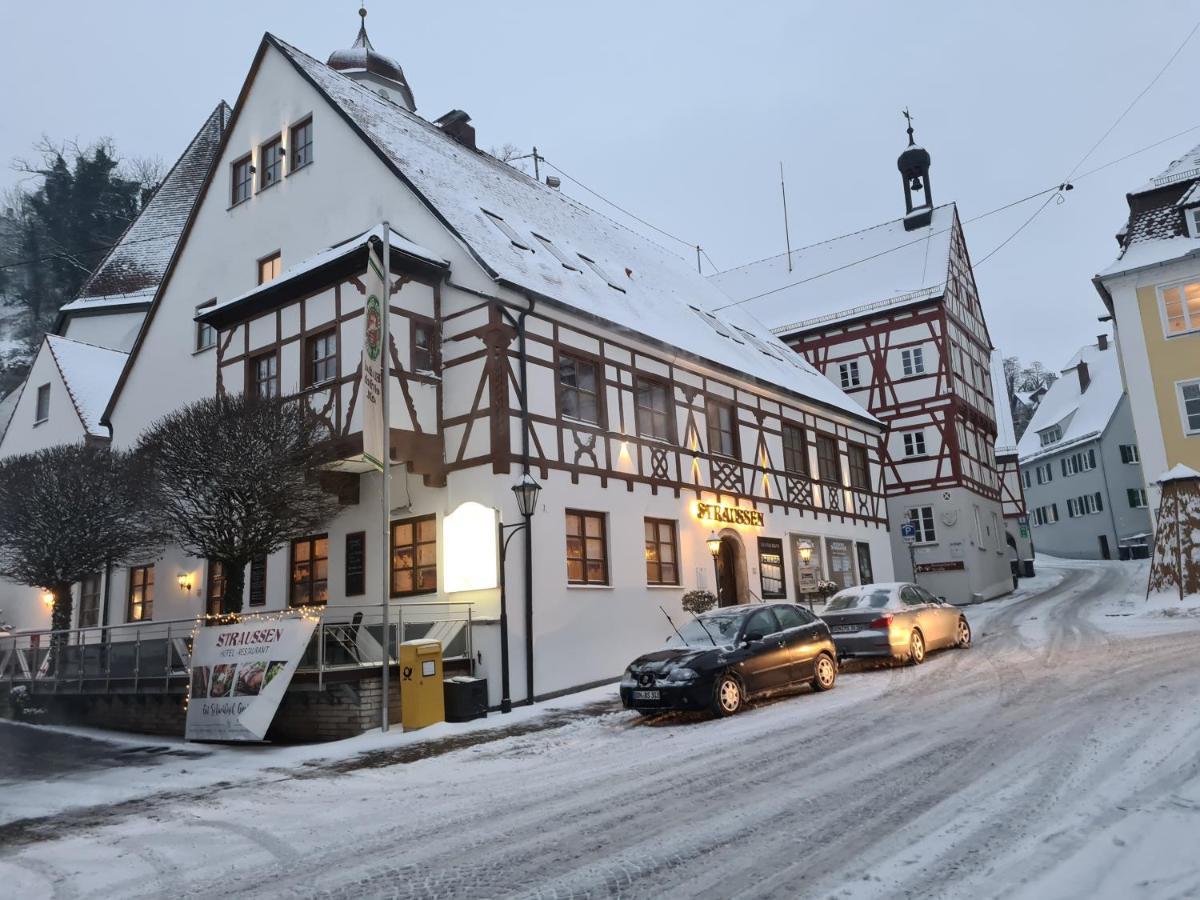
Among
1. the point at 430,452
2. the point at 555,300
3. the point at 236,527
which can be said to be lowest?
the point at 236,527

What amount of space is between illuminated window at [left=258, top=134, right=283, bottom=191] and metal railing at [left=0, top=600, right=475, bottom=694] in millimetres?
10803

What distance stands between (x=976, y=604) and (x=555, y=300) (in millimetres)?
21983

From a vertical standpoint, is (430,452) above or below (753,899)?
above

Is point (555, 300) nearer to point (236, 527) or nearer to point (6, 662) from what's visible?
point (236, 527)

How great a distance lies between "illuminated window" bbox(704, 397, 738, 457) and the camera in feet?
74.5

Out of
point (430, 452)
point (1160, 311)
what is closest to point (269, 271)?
point (430, 452)

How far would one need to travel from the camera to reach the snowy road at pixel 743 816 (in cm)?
541

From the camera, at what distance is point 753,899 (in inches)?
199

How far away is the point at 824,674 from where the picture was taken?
14.1 metres

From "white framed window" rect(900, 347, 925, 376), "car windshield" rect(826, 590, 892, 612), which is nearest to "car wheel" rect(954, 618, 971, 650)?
"car windshield" rect(826, 590, 892, 612)

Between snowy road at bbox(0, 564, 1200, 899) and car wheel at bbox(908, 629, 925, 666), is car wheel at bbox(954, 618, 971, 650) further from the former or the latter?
snowy road at bbox(0, 564, 1200, 899)

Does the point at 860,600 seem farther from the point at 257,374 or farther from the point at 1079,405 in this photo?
the point at 1079,405

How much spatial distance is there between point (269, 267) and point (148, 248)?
49.9 ft

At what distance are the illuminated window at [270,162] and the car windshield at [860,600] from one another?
617 inches
